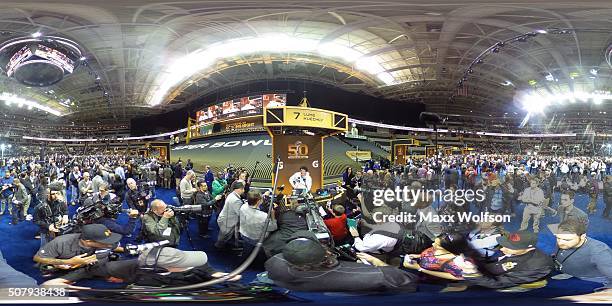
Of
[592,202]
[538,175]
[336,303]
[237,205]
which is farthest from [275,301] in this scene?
[592,202]

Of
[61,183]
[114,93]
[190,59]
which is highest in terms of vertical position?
[190,59]

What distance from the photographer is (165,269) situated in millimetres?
1732

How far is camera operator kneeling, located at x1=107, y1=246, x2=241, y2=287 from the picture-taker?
1.72 metres

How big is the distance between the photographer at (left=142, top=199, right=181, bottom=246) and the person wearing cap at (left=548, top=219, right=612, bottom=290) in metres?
2.26

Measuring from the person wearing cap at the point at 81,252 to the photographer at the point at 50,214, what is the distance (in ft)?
0.18

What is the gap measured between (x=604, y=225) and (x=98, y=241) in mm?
3031

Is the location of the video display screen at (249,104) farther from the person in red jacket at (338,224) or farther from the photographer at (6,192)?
the photographer at (6,192)

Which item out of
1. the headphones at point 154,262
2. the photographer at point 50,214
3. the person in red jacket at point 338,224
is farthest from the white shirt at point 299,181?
the photographer at point 50,214

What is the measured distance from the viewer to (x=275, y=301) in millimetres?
1787

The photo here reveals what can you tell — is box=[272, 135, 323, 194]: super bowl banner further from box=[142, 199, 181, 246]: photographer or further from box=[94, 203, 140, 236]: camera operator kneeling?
box=[94, 203, 140, 236]: camera operator kneeling

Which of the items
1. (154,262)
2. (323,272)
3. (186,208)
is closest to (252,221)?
(186,208)

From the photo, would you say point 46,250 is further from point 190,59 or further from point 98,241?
point 190,59

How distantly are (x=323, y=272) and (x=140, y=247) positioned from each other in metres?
1.07

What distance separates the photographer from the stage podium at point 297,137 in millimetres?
1696
